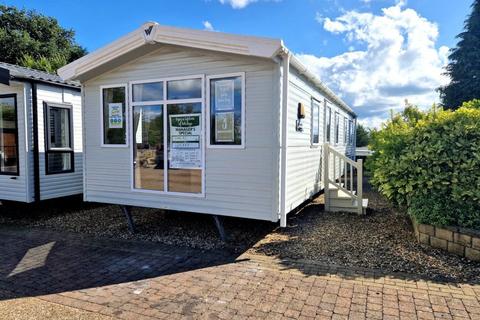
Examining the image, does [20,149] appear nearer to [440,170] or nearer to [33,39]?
[440,170]

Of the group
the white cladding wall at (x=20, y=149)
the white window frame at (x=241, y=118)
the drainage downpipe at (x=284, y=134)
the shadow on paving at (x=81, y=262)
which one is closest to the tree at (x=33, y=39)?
the white cladding wall at (x=20, y=149)

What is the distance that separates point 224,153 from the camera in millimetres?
5223

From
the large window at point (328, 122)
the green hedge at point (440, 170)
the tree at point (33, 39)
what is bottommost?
the green hedge at point (440, 170)

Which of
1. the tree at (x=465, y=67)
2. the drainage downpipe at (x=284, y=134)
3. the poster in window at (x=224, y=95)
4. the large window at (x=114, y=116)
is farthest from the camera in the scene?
the tree at (x=465, y=67)

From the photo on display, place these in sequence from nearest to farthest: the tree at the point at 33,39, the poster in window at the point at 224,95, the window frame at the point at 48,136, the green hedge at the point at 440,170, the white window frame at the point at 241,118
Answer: the green hedge at the point at 440,170, the white window frame at the point at 241,118, the poster in window at the point at 224,95, the window frame at the point at 48,136, the tree at the point at 33,39

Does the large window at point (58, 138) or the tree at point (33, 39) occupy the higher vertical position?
the tree at point (33, 39)

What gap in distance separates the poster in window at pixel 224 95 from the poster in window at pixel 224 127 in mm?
108

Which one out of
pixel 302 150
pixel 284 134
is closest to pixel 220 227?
pixel 284 134

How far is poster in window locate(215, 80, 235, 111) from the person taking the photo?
203 inches

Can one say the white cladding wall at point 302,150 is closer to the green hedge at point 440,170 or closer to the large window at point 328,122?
the large window at point 328,122

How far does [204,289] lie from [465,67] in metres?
21.4

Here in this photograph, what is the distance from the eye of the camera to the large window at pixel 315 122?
7341mm

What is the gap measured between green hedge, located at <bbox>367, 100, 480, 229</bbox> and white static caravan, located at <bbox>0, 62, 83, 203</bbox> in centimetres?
683

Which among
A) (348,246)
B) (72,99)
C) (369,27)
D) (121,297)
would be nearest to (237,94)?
(348,246)
